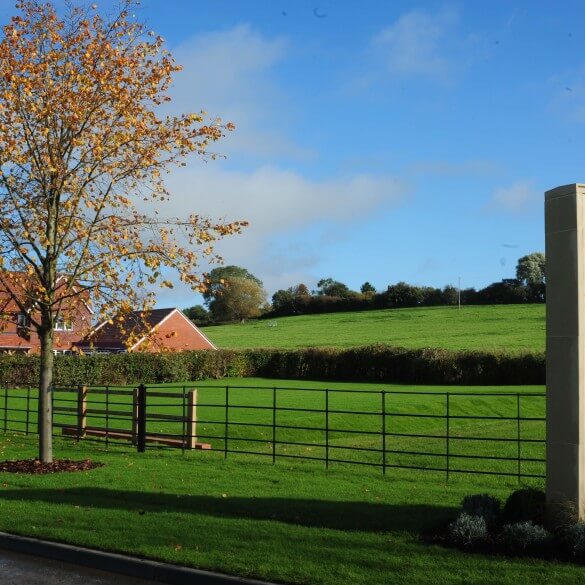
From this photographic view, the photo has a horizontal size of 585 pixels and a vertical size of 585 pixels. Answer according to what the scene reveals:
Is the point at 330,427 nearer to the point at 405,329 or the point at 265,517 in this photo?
the point at 265,517

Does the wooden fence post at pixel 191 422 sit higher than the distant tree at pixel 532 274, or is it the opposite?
the distant tree at pixel 532 274

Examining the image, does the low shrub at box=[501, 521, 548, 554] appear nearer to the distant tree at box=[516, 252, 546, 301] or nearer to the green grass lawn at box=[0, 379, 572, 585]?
the green grass lawn at box=[0, 379, 572, 585]

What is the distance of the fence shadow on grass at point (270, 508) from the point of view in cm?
938

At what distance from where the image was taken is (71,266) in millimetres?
15609

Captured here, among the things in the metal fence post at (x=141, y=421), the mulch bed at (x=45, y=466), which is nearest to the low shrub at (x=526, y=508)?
the mulch bed at (x=45, y=466)

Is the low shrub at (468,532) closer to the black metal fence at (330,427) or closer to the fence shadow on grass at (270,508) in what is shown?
the fence shadow on grass at (270,508)

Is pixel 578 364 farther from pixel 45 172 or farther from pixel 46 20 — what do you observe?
pixel 46 20

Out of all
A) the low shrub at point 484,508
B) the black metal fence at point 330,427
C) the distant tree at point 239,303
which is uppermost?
the distant tree at point 239,303

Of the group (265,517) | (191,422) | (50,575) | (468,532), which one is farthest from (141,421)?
(468,532)

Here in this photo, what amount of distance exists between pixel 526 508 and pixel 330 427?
58.9ft

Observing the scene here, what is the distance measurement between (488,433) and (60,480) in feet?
48.7

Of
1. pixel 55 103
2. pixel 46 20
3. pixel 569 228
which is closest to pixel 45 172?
pixel 55 103

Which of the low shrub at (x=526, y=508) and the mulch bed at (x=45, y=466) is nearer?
the low shrub at (x=526, y=508)

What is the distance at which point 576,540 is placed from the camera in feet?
25.0
